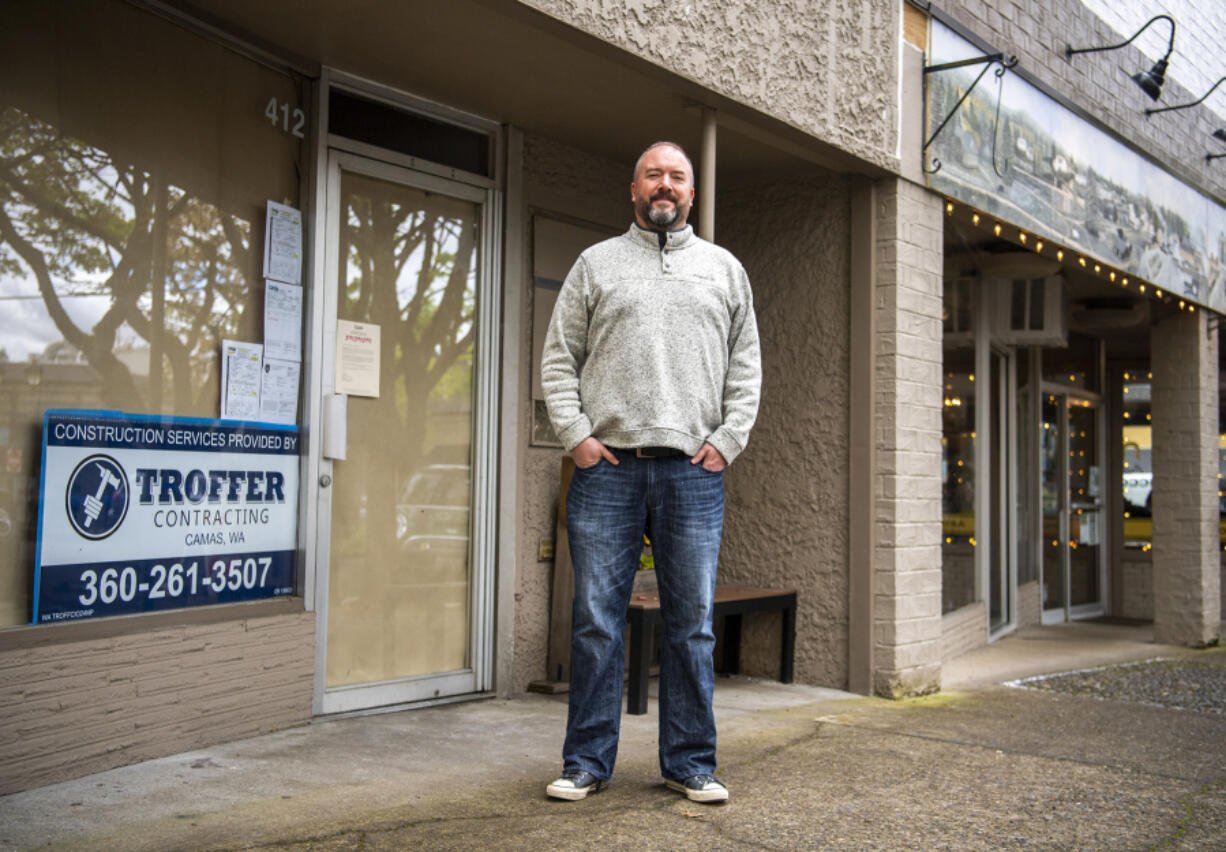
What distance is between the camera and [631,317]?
11.5 ft

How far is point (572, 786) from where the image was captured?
11.3 ft

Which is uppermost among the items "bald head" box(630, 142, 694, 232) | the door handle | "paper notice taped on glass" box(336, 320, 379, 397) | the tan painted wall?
"bald head" box(630, 142, 694, 232)

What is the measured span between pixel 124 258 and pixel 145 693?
1.48 meters

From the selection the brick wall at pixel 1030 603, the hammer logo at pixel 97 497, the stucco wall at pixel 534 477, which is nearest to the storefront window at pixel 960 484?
the brick wall at pixel 1030 603

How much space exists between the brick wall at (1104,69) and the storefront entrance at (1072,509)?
238 cm

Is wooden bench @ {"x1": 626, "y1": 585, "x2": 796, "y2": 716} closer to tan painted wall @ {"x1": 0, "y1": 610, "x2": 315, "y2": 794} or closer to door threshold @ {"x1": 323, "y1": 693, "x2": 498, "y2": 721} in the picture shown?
door threshold @ {"x1": 323, "y1": 693, "x2": 498, "y2": 721}

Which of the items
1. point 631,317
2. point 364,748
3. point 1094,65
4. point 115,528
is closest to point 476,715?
point 364,748

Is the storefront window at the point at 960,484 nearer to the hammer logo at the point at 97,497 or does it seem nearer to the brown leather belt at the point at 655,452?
the brown leather belt at the point at 655,452

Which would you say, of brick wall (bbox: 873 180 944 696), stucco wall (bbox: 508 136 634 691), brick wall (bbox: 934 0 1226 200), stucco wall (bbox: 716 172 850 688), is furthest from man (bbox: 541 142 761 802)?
brick wall (bbox: 934 0 1226 200)

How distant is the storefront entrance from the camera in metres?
10.7

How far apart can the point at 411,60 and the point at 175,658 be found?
2469 millimetres

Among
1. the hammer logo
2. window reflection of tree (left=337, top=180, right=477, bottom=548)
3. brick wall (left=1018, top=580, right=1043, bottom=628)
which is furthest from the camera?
brick wall (left=1018, top=580, right=1043, bottom=628)

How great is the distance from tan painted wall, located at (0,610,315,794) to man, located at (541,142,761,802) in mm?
1396

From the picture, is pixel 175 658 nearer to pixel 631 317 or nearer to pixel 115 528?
pixel 115 528
